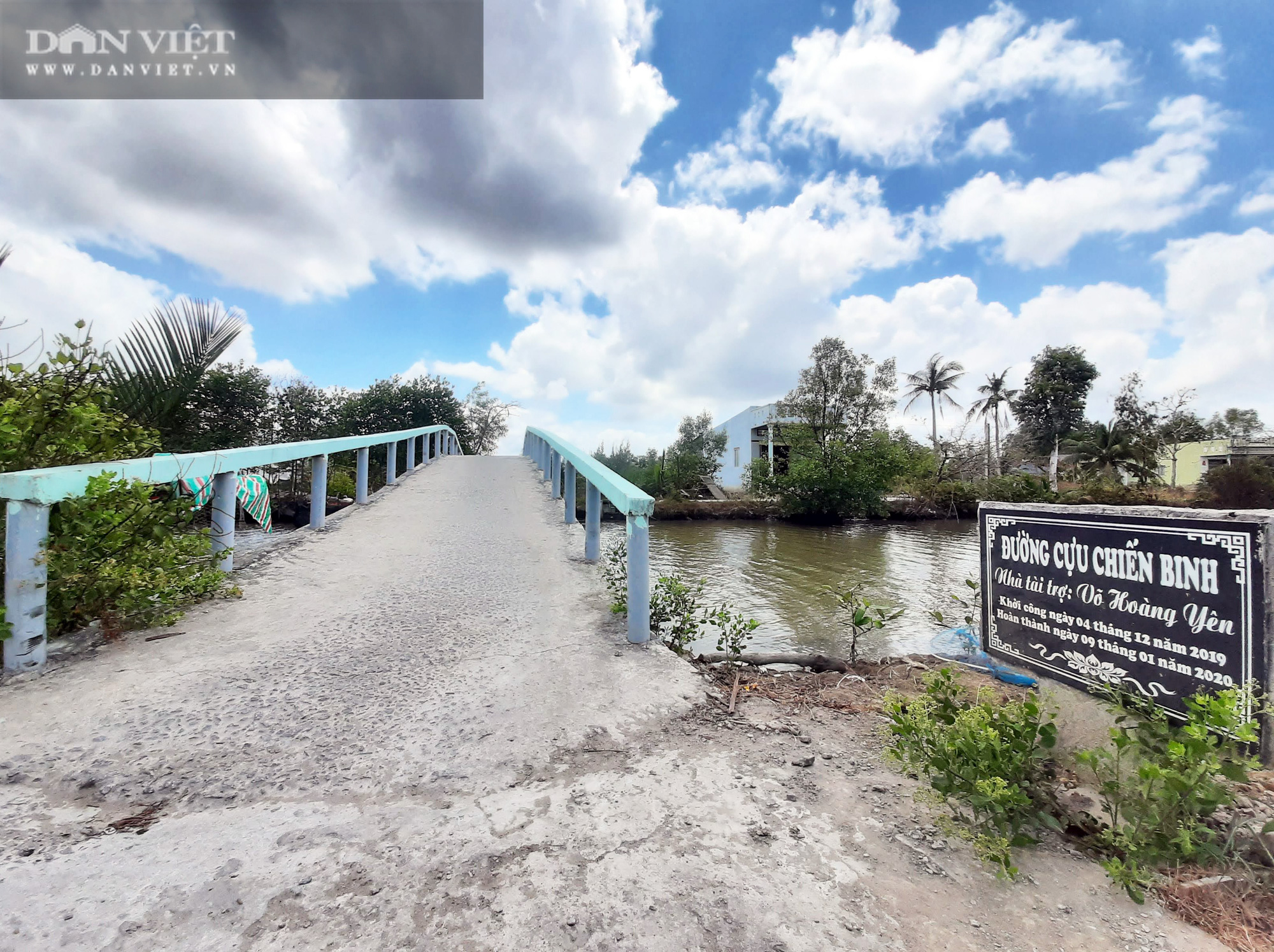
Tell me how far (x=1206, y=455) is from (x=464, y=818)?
157ft

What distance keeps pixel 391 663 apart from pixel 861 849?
216 centimetres

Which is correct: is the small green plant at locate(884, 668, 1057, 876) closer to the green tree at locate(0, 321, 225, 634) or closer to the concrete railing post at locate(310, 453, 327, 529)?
the green tree at locate(0, 321, 225, 634)

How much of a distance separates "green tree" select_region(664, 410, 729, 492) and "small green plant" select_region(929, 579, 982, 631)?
1986 centimetres

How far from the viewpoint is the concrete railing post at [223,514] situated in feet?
13.0

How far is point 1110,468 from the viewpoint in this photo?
98.3 ft

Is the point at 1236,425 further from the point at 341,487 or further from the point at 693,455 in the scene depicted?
the point at 341,487

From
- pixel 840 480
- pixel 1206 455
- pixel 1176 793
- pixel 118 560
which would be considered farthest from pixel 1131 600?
pixel 1206 455

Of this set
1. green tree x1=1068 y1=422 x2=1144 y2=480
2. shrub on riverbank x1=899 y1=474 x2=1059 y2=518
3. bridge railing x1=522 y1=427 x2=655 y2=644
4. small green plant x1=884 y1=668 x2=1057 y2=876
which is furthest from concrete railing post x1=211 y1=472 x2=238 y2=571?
green tree x1=1068 y1=422 x2=1144 y2=480

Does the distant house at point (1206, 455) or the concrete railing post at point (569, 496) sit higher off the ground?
the distant house at point (1206, 455)

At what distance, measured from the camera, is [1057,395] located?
39.5 metres

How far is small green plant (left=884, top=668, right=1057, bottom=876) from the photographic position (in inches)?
63.8

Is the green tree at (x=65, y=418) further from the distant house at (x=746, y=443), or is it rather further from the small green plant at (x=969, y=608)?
the distant house at (x=746, y=443)

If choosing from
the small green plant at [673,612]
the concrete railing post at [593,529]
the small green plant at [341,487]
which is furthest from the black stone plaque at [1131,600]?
Answer: the small green plant at [341,487]

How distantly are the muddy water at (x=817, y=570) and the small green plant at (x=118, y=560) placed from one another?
189 inches
